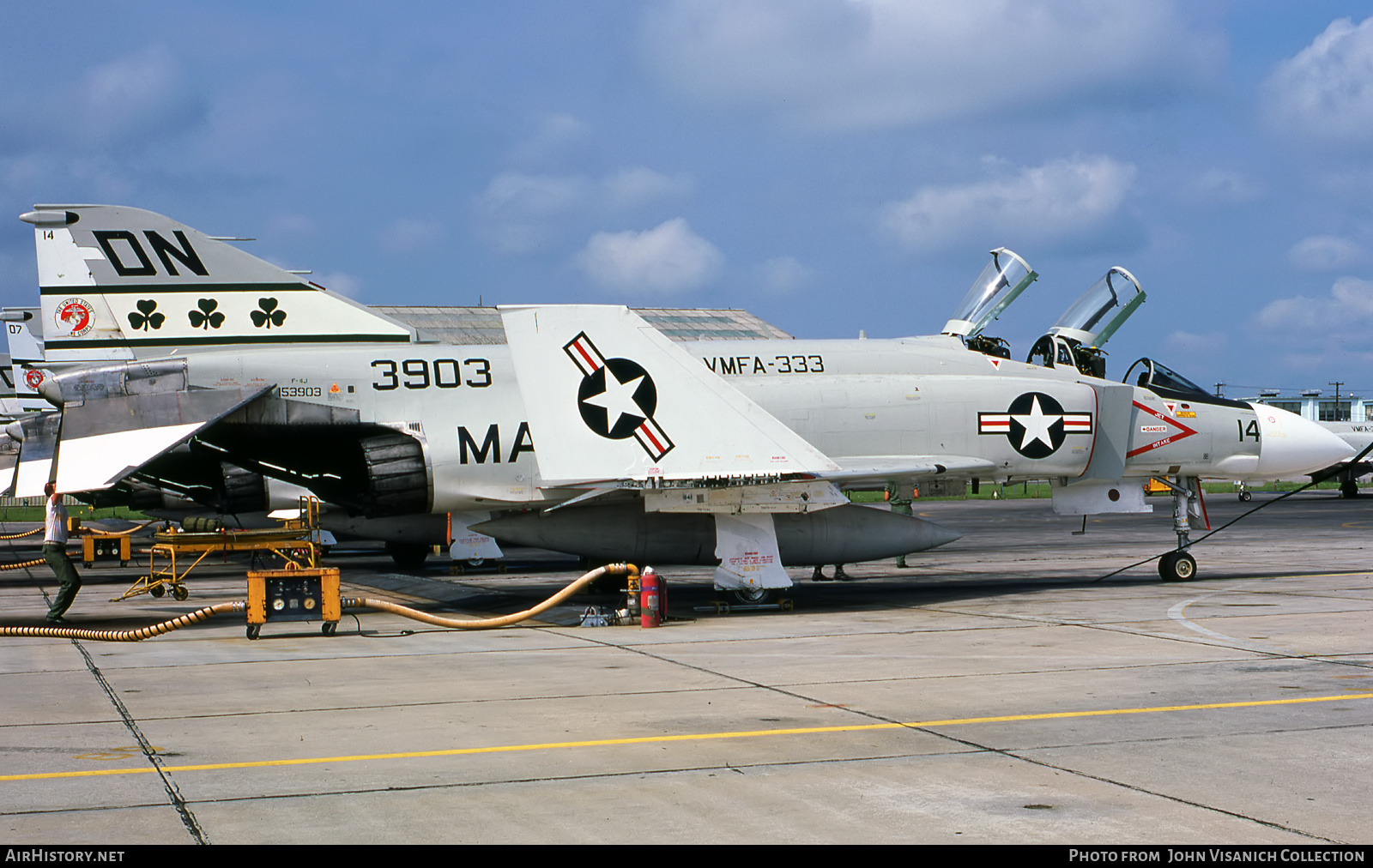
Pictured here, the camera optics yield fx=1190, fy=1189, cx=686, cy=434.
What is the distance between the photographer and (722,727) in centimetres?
785

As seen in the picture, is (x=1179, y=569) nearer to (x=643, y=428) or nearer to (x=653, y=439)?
(x=653, y=439)

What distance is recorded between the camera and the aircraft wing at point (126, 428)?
14.2 meters

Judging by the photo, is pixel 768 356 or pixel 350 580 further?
pixel 350 580

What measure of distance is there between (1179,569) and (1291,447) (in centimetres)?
257

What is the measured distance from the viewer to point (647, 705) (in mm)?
8688

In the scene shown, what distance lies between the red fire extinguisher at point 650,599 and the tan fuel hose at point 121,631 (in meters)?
4.37

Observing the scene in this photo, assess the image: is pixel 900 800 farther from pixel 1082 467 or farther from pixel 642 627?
pixel 1082 467

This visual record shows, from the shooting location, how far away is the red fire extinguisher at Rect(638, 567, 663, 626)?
13781 mm

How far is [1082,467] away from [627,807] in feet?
42.3

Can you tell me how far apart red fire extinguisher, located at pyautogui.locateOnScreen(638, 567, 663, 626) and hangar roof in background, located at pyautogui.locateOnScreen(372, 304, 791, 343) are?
26617 mm

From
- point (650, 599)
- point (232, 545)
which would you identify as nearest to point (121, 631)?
point (232, 545)

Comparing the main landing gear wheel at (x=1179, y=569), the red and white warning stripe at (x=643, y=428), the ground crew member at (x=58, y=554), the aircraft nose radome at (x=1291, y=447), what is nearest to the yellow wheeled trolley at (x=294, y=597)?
the ground crew member at (x=58, y=554)

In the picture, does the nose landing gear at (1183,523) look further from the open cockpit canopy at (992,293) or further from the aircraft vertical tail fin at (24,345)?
the aircraft vertical tail fin at (24,345)

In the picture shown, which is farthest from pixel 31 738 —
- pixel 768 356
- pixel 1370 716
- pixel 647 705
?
pixel 768 356
